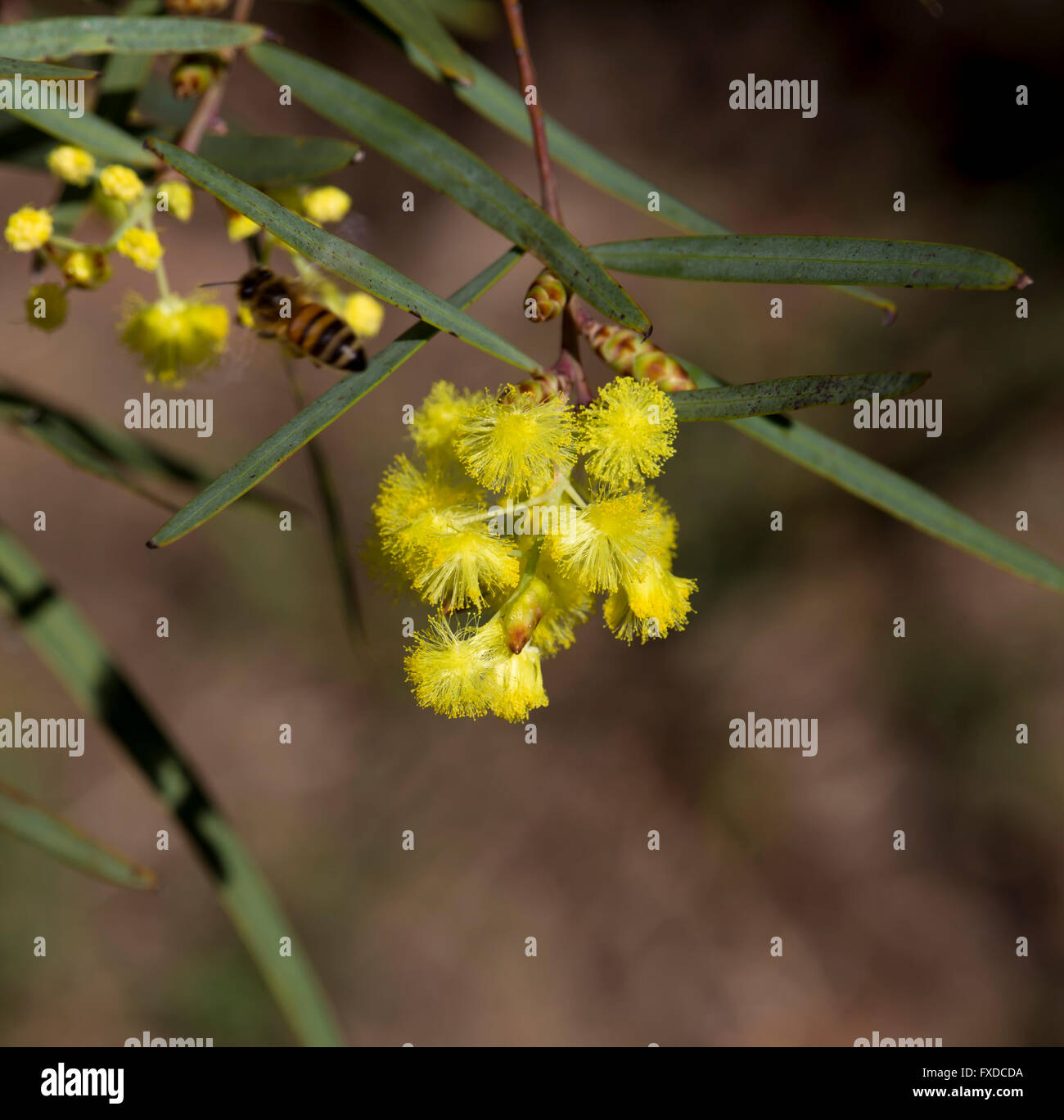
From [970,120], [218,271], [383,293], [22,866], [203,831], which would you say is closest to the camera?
[383,293]

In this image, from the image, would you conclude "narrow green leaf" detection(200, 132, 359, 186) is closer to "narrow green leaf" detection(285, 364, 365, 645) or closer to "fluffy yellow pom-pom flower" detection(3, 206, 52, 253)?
"fluffy yellow pom-pom flower" detection(3, 206, 52, 253)

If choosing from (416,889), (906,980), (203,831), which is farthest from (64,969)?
(906,980)

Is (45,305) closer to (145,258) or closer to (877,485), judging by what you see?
(145,258)

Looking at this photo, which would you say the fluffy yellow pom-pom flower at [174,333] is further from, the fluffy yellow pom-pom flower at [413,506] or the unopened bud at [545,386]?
the unopened bud at [545,386]

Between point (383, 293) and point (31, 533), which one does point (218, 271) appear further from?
point (383, 293)

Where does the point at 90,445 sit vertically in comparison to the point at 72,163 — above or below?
below

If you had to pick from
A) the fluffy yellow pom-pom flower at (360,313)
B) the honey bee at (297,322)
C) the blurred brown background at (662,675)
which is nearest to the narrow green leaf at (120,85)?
the honey bee at (297,322)

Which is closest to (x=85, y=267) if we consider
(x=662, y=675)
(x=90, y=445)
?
(x=90, y=445)
